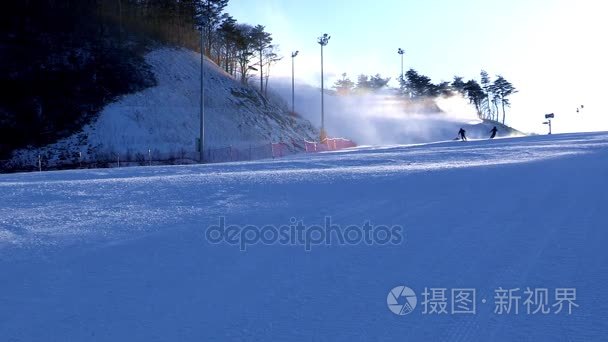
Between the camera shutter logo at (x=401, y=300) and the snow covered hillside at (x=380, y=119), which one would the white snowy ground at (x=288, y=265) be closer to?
the camera shutter logo at (x=401, y=300)

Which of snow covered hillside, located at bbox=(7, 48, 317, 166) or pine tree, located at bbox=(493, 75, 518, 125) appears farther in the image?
pine tree, located at bbox=(493, 75, 518, 125)

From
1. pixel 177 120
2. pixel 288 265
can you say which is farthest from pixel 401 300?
pixel 177 120

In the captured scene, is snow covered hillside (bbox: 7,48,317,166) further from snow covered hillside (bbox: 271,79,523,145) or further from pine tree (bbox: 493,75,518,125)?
pine tree (bbox: 493,75,518,125)

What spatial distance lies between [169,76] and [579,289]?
5767 centimetres

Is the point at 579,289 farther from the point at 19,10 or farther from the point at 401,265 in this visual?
the point at 19,10

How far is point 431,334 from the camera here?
5477 millimetres

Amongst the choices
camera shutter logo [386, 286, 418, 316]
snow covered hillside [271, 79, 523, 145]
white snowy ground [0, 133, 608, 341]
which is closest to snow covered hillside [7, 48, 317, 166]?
snow covered hillside [271, 79, 523, 145]

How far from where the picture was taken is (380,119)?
3472 inches

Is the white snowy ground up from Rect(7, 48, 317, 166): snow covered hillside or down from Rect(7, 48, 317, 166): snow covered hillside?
down

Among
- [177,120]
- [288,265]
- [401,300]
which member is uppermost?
[177,120]

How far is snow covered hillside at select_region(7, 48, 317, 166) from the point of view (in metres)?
48.0

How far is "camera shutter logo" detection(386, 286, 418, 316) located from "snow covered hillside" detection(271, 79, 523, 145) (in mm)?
68775

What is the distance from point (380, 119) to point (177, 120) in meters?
41.9

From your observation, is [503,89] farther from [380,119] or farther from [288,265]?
[288,265]
